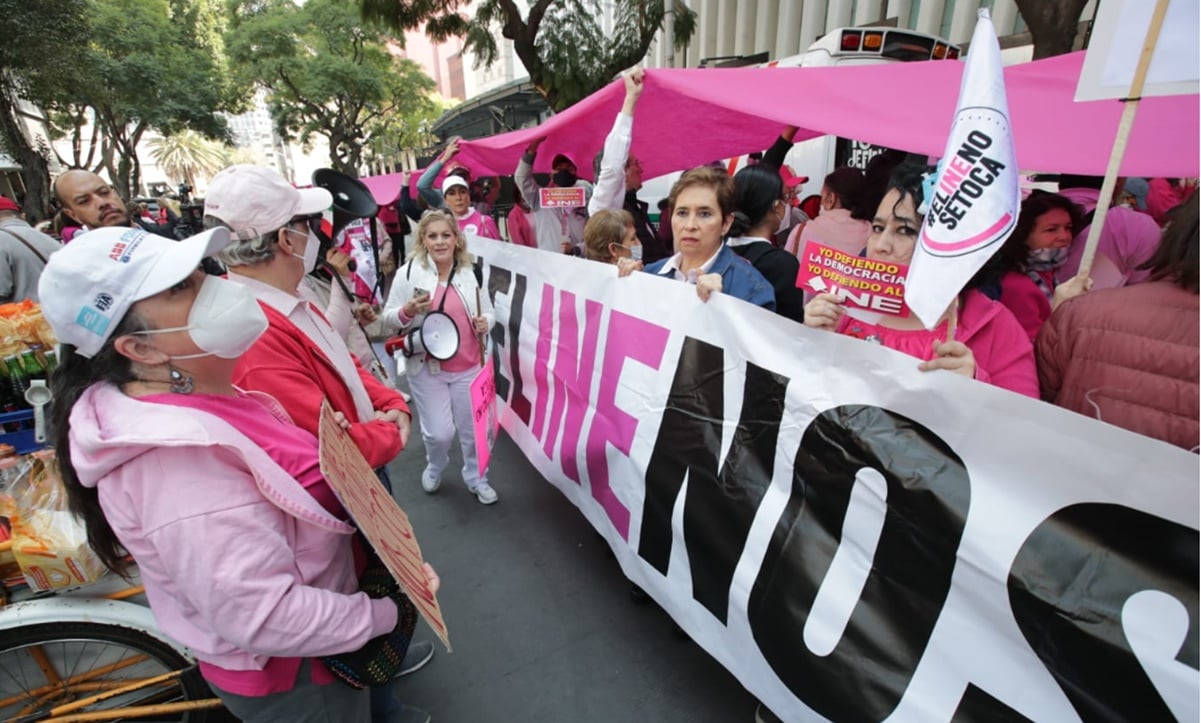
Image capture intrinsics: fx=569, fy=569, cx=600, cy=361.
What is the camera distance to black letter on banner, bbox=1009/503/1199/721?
1.01 m

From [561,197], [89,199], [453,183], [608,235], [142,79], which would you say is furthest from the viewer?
[142,79]

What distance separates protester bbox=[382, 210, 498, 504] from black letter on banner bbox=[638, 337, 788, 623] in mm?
1632

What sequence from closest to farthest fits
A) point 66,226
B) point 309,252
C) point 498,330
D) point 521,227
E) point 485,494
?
point 309,252 → point 485,494 → point 498,330 → point 66,226 → point 521,227

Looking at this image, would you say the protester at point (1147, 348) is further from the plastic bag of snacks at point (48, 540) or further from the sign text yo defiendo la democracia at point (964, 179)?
the plastic bag of snacks at point (48, 540)

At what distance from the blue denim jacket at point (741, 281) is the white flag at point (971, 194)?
39.2 inches

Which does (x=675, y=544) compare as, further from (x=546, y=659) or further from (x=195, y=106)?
(x=195, y=106)

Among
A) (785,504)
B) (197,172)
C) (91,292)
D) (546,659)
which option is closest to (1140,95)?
(785,504)

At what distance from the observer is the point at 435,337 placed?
3.33m

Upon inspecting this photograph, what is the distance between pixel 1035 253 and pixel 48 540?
3.89 meters

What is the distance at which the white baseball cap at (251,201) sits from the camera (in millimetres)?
1794

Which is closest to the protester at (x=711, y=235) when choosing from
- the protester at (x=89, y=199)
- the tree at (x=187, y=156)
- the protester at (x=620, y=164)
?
the protester at (x=620, y=164)

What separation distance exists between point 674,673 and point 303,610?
1.65m

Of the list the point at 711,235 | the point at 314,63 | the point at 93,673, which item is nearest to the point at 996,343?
the point at 711,235

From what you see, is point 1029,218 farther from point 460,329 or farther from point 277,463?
point 277,463
